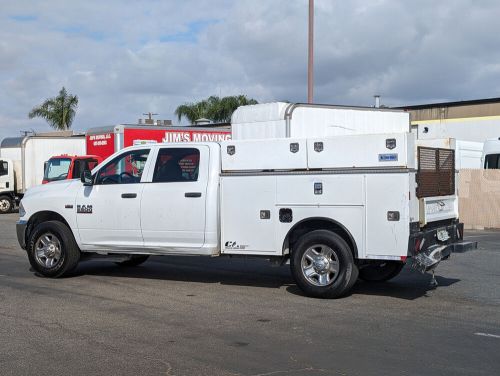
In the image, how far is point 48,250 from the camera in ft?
35.6

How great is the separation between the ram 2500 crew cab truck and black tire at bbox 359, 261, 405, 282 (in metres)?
0.03

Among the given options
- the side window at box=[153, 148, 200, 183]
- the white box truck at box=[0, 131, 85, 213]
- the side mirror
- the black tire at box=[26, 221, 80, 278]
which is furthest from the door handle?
the white box truck at box=[0, 131, 85, 213]

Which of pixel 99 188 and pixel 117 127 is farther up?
pixel 117 127

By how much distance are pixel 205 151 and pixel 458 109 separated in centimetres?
2347

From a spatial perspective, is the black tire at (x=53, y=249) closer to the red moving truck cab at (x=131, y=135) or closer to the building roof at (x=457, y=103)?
the red moving truck cab at (x=131, y=135)

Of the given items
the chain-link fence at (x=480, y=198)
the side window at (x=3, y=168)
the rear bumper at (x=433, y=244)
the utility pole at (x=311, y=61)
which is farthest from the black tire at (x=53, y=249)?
the side window at (x=3, y=168)

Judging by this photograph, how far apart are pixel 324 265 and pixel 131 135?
45.4 ft

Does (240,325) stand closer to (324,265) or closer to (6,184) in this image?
(324,265)

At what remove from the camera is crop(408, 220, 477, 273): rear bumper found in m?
8.57

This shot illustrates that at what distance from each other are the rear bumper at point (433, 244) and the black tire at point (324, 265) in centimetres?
83

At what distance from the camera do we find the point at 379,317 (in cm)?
793

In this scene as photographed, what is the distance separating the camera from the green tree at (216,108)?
145ft

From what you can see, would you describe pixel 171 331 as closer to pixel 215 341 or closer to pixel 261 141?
pixel 215 341

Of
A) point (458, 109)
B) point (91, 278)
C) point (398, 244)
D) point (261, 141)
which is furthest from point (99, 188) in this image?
point (458, 109)
